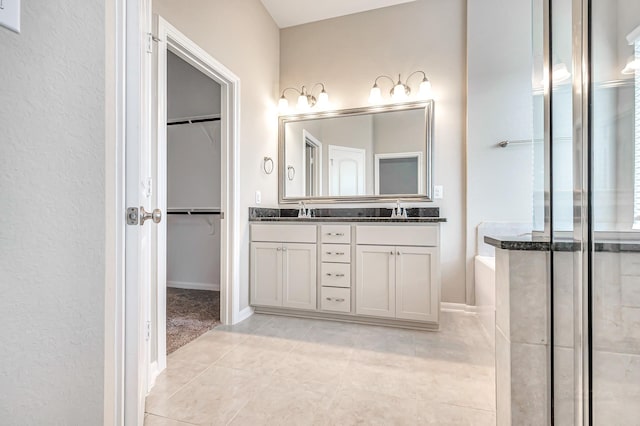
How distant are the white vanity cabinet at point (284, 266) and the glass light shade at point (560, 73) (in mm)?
1748

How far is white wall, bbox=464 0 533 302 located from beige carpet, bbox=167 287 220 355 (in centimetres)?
223

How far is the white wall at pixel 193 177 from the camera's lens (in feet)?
10.6

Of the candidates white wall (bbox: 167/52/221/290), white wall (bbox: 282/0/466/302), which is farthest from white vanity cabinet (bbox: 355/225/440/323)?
white wall (bbox: 167/52/221/290)

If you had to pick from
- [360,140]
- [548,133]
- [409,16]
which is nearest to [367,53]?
[409,16]

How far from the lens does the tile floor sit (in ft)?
4.00

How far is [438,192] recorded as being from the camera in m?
2.63

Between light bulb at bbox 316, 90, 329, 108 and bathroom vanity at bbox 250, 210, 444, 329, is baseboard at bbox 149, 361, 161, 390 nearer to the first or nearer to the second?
bathroom vanity at bbox 250, 210, 444, 329

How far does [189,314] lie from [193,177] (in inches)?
62.2

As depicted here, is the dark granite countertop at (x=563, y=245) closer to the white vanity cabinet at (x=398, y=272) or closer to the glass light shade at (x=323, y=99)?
the white vanity cabinet at (x=398, y=272)

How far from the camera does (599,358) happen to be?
2.43 feet
